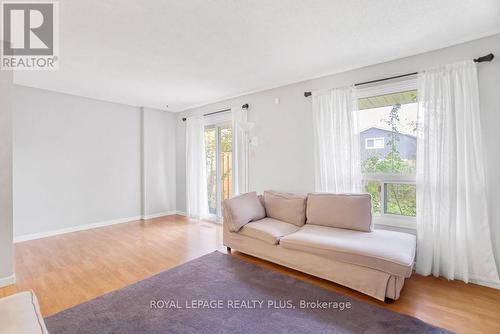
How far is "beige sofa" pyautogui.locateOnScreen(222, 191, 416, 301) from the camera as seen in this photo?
6.95 ft

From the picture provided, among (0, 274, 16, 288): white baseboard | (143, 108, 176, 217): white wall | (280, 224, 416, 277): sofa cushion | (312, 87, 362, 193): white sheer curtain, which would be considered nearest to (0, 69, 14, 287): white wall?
(0, 274, 16, 288): white baseboard

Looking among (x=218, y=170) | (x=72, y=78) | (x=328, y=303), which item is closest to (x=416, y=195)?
(x=328, y=303)

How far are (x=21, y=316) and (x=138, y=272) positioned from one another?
167 centimetres

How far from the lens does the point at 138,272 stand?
8.96 ft

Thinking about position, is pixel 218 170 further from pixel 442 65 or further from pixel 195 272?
pixel 442 65

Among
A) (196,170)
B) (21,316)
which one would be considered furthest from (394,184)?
(196,170)

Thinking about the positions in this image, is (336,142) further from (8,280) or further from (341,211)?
(8,280)

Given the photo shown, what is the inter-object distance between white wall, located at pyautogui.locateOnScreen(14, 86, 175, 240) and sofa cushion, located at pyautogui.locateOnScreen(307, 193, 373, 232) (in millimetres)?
3794

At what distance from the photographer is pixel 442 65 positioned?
8.43 feet

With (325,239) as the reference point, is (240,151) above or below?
above

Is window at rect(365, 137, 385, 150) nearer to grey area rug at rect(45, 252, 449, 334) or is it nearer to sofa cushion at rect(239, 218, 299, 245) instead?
sofa cushion at rect(239, 218, 299, 245)

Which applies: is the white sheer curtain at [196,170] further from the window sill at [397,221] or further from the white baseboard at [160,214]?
the window sill at [397,221]

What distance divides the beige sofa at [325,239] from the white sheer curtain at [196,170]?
72.3 inches

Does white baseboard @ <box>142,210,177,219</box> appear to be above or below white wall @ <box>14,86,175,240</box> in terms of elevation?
below
